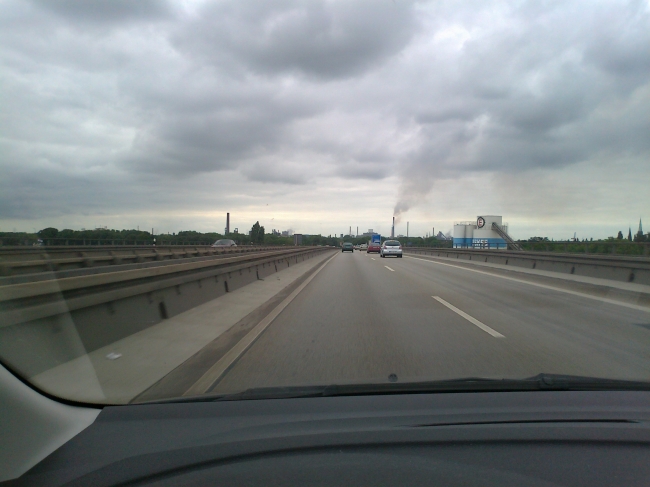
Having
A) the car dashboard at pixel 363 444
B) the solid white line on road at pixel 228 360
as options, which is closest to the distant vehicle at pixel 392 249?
the solid white line on road at pixel 228 360

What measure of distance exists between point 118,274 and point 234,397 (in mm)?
3700

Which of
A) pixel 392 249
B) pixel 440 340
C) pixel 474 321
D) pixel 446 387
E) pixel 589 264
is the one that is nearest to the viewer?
pixel 446 387

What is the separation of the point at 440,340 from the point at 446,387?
3653 mm

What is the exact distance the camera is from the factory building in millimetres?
55781

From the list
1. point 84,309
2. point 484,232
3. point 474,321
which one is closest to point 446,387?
point 84,309

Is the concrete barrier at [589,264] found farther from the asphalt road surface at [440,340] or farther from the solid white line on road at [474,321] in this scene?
the solid white line on road at [474,321]

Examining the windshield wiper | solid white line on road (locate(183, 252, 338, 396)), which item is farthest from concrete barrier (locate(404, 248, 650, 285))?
the windshield wiper

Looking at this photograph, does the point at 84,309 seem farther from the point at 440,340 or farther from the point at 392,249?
the point at 392,249

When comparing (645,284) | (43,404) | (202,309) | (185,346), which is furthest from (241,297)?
(645,284)

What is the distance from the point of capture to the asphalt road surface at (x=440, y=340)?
19.2 feet

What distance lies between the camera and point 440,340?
7.63m

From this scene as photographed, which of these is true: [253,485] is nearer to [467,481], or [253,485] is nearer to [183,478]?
[183,478]

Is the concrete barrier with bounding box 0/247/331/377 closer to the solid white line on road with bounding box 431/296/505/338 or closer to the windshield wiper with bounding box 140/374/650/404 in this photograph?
the windshield wiper with bounding box 140/374/650/404

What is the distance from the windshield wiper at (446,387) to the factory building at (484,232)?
2065 inches
